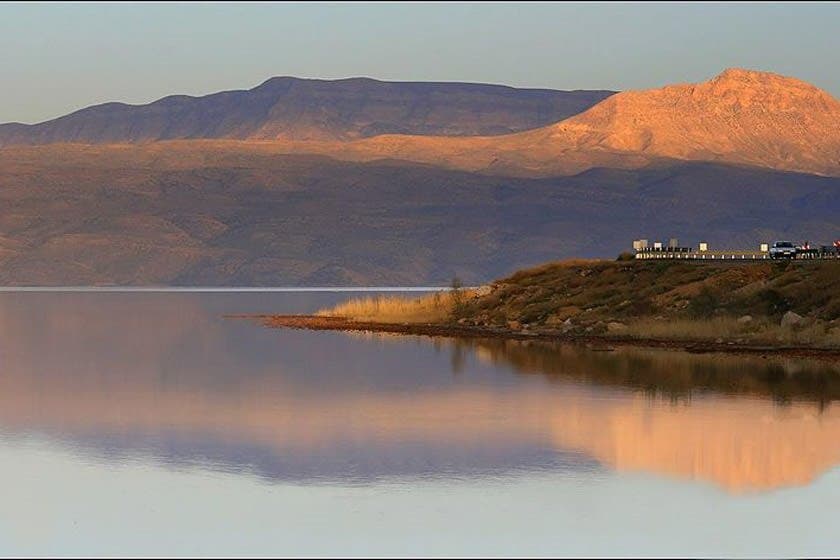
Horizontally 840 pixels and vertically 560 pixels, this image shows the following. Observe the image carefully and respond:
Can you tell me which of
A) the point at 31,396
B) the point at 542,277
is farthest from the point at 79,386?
the point at 542,277

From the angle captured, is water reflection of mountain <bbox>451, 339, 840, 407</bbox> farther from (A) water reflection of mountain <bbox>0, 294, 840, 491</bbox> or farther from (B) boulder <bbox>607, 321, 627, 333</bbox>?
(B) boulder <bbox>607, 321, 627, 333</bbox>

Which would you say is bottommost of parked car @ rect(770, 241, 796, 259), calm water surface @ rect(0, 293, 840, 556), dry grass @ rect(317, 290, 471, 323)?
calm water surface @ rect(0, 293, 840, 556)

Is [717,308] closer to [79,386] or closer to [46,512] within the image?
[79,386]

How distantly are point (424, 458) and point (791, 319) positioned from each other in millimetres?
32537

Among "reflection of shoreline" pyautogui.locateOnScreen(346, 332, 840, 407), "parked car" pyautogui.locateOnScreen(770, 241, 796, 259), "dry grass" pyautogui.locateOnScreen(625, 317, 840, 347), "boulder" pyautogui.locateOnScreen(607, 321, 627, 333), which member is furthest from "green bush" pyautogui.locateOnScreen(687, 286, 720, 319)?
"parked car" pyautogui.locateOnScreen(770, 241, 796, 259)

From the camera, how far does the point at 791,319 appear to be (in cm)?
5491

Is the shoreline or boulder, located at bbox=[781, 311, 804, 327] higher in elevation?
boulder, located at bbox=[781, 311, 804, 327]

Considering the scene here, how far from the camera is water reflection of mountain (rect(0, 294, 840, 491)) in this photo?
25.0 meters

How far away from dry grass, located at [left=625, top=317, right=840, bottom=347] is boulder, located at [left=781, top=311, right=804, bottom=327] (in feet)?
0.90

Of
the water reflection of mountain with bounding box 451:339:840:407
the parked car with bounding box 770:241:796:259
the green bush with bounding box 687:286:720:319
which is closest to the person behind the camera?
the water reflection of mountain with bounding box 451:339:840:407

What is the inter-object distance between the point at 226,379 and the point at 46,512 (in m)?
21.9

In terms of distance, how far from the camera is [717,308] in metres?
59.6

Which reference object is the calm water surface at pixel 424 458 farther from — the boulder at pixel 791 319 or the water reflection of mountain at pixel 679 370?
the boulder at pixel 791 319

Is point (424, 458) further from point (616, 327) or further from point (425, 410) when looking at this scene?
point (616, 327)
